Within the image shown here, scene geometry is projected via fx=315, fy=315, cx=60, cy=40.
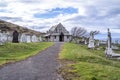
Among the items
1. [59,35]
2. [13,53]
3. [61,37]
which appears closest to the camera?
[13,53]

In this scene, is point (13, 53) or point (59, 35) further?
point (59, 35)

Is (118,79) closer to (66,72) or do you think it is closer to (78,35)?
(66,72)

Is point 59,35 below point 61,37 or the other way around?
the other way around

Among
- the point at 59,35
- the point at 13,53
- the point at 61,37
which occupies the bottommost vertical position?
the point at 13,53

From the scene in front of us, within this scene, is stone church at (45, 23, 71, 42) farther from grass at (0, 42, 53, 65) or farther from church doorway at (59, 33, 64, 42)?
grass at (0, 42, 53, 65)

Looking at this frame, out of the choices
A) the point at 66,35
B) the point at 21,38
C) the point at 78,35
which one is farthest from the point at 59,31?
the point at 21,38

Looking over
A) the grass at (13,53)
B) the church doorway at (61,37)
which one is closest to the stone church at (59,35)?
the church doorway at (61,37)

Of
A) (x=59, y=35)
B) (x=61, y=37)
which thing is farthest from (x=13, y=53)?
(x=61, y=37)

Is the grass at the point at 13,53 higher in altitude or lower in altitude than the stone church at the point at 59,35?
lower

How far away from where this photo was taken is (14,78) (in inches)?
725

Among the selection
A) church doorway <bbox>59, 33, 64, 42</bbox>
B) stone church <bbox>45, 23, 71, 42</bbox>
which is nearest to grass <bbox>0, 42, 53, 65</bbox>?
stone church <bbox>45, 23, 71, 42</bbox>

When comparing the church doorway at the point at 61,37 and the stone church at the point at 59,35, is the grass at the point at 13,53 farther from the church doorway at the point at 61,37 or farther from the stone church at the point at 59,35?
the church doorway at the point at 61,37

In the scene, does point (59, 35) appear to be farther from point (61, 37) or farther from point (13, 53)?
point (13, 53)

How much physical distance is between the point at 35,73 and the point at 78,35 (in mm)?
136844
